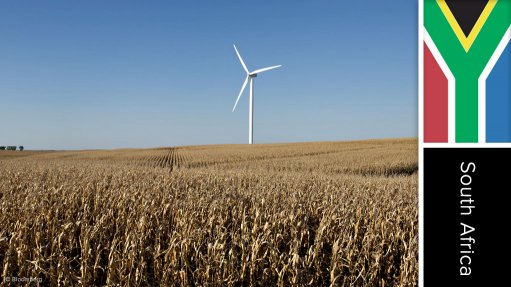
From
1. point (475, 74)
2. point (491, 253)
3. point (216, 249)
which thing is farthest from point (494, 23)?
point (216, 249)

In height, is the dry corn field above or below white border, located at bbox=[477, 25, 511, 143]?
below

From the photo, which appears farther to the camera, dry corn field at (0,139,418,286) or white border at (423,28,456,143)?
dry corn field at (0,139,418,286)

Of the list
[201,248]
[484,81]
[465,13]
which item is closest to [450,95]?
[484,81]

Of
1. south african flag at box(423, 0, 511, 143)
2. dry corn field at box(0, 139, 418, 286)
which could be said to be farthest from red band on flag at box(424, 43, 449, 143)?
dry corn field at box(0, 139, 418, 286)

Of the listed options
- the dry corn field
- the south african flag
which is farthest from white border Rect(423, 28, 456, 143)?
the dry corn field

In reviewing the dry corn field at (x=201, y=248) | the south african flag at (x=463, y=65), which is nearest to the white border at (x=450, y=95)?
the south african flag at (x=463, y=65)

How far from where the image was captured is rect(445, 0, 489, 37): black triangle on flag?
2.04 m

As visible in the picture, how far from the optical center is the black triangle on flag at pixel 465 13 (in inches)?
80.5

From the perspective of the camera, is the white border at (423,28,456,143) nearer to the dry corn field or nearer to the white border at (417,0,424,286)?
the white border at (417,0,424,286)

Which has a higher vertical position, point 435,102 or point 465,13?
point 465,13

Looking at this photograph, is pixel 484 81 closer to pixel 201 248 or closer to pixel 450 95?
pixel 450 95

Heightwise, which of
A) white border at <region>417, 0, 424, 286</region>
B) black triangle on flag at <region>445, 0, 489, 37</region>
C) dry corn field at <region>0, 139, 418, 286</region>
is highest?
black triangle on flag at <region>445, 0, 489, 37</region>

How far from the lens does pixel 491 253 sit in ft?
6.51

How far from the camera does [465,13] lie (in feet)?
6.77
